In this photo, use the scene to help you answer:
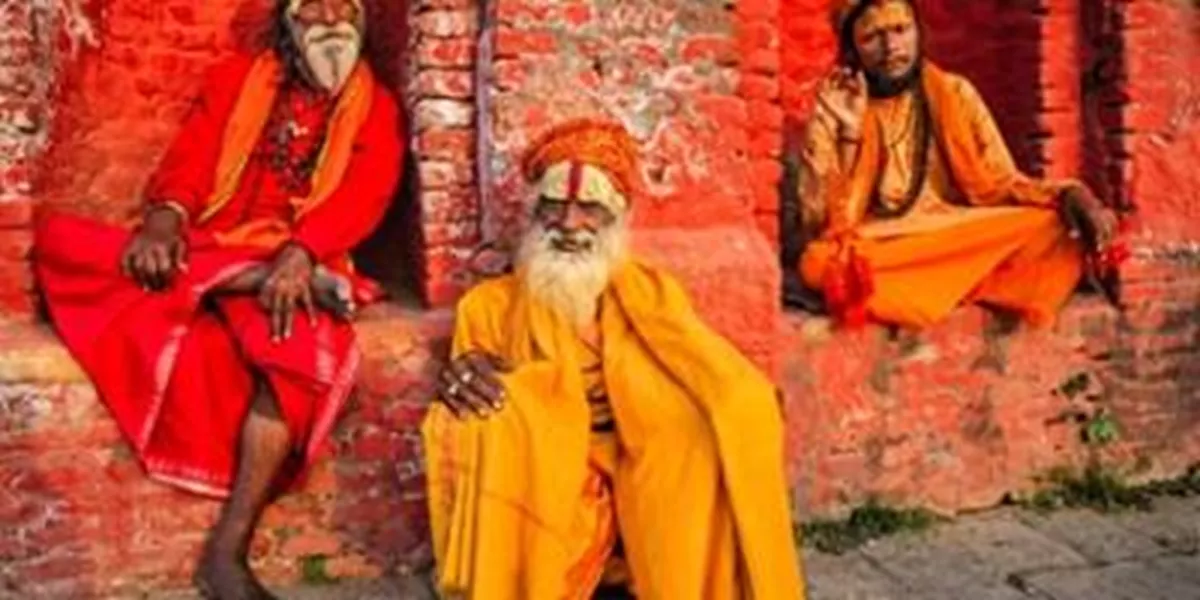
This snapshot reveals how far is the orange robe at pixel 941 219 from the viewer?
5.00 metres

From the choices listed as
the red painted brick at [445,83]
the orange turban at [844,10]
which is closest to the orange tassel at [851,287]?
the orange turban at [844,10]

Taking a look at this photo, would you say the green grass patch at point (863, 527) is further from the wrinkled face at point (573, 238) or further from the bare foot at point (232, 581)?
the bare foot at point (232, 581)

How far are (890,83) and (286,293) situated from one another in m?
2.42

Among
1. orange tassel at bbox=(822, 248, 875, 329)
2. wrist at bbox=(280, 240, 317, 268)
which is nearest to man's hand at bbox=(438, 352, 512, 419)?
wrist at bbox=(280, 240, 317, 268)

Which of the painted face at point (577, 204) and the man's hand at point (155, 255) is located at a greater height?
the painted face at point (577, 204)

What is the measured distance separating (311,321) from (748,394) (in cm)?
129

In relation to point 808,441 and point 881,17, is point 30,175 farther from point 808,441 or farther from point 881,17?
point 881,17

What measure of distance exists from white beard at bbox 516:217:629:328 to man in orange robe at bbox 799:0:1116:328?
4.09 feet

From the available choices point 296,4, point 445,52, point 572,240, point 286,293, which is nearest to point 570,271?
point 572,240

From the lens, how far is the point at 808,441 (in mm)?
4934

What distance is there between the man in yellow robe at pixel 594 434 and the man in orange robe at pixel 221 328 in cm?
52

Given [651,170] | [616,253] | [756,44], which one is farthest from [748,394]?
[756,44]

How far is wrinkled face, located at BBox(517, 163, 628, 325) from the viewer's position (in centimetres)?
384

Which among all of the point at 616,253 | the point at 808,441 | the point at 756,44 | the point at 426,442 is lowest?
the point at 808,441
